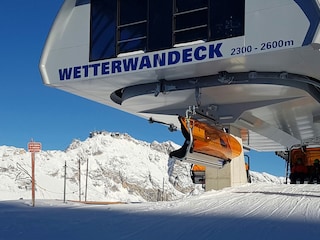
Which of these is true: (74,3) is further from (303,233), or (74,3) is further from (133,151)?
(133,151)

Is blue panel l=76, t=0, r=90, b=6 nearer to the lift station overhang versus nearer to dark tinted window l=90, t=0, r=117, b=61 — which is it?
the lift station overhang

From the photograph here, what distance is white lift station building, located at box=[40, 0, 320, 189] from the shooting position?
10438 mm

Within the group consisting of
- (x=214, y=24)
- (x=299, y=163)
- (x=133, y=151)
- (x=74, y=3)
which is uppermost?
(x=133, y=151)

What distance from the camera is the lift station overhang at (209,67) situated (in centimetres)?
1027

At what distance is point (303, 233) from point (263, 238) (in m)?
0.69

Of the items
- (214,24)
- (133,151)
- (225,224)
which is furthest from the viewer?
(133,151)

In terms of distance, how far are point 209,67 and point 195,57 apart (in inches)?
18.6

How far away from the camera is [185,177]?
194000 mm

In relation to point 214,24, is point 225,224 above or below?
below

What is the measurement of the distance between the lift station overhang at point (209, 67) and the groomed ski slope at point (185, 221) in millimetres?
2971

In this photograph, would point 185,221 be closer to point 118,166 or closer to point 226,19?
point 226,19

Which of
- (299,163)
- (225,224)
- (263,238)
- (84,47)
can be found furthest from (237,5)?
(299,163)

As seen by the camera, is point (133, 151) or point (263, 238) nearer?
point (263, 238)

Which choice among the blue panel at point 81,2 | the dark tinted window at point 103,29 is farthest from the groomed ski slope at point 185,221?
the blue panel at point 81,2
